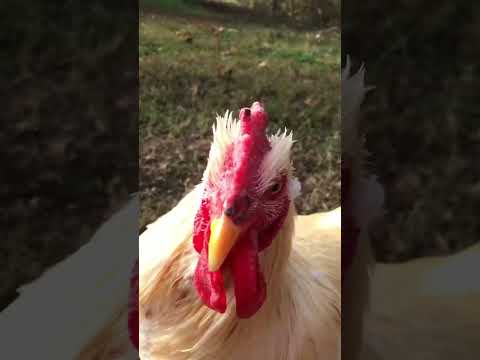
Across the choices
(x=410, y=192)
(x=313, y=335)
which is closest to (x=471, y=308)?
(x=410, y=192)

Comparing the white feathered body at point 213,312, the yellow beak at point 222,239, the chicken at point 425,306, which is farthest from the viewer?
the chicken at point 425,306

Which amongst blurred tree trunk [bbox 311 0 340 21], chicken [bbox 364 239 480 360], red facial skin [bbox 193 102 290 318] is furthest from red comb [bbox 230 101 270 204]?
chicken [bbox 364 239 480 360]

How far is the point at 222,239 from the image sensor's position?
135 centimetres

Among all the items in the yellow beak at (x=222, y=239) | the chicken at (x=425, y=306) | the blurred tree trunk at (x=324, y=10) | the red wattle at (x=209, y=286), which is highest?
the blurred tree trunk at (x=324, y=10)

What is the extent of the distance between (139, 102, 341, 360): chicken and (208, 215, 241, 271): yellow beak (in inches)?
1.0

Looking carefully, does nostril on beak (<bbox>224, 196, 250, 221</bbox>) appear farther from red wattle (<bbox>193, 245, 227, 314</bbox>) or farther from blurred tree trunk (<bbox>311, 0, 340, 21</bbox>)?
blurred tree trunk (<bbox>311, 0, 340, 21</bbox>)

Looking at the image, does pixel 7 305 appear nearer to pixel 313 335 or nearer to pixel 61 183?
pixel 61 183

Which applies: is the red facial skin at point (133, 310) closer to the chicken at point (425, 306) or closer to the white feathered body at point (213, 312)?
the white feathered body at point (213, 312)

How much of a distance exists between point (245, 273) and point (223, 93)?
48 cm

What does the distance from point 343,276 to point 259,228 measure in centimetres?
38

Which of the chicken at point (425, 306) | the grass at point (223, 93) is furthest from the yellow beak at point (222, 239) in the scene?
the chicken at point (425, 306)

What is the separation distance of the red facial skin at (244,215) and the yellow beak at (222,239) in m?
0.02

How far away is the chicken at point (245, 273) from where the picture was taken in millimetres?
1414

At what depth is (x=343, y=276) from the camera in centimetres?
166
